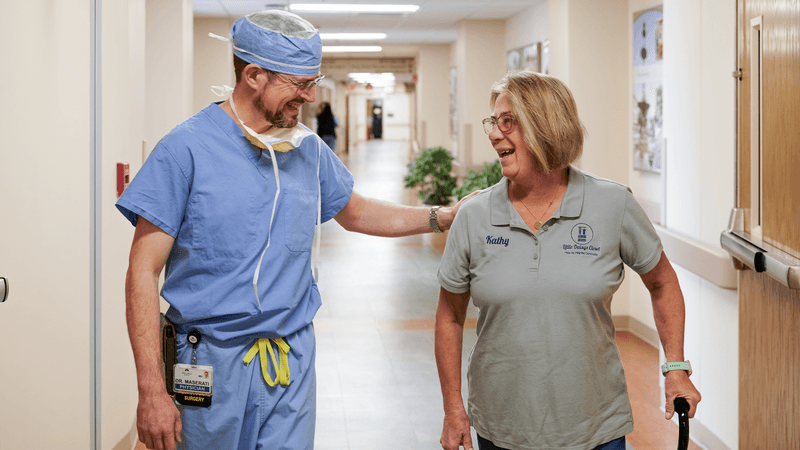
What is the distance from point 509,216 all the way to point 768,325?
1392mm

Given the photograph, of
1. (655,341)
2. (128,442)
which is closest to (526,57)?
(655,341)

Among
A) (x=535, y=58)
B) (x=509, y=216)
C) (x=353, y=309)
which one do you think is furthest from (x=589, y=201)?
(x=535, y=58)

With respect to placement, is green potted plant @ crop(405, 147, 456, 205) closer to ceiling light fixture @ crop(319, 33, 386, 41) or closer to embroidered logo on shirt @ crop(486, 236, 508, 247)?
ceiling light fixture @ crop(319, 33, 386, 41)

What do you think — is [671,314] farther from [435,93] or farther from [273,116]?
[435,93]

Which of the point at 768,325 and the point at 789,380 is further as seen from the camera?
the point at 768,325

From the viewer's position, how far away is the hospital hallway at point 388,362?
4020 millimetres

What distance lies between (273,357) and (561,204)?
75 centimetres

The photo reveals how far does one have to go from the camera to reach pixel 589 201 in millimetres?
1832

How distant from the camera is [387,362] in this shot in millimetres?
5242

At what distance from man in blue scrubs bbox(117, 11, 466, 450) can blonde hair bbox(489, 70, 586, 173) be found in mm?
527

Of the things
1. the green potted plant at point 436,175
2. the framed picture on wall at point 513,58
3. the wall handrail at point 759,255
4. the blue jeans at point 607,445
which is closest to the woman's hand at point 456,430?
the blue jeans at point 607,445

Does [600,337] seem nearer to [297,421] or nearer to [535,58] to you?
[297,421]

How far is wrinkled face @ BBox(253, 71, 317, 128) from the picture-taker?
2004 mm

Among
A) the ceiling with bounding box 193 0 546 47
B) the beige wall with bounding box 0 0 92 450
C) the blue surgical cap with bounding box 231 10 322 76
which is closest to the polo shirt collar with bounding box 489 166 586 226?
the blue surgical cap with bounding box 231 10 322 76
